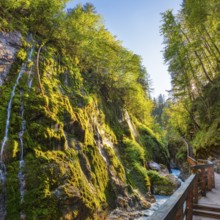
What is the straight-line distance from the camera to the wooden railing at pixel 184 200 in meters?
1.74

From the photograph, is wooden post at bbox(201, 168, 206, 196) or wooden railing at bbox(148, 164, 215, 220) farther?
wooden post at bbox(201, 168, 206, 196)

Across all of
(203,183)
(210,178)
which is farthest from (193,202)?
(210,178)

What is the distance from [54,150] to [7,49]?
6.47 m

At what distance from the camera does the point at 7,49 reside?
1062 centimetres

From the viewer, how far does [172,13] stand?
20.1 metres

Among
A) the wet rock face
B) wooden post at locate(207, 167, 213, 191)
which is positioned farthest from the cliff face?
wooden post at locate(207, 167, 213, 191)

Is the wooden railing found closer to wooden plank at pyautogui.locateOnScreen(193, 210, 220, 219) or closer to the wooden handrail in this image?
the wooden handrail

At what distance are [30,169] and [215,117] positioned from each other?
1582cm

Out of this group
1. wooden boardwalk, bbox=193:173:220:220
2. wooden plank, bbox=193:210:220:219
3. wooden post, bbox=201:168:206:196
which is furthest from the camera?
wooden post, bbox=201:168:206:196

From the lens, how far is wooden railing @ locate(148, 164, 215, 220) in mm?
1742

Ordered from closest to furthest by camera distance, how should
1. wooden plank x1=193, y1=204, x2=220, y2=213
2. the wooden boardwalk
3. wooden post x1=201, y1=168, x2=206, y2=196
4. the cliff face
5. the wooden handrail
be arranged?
wooden plank x1=193, y1=204, x2=220, y2=213
the wooden boardwalk
the wooden handrail
wooden post x1=201, y1=168, x2=206, y2=196
the cliff face

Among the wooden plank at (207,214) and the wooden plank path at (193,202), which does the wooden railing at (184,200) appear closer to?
the wooden plank path at (193,202)

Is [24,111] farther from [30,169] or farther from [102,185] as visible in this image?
[102,185]

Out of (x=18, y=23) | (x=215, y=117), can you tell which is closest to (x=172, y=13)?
(x=215, y=117)
